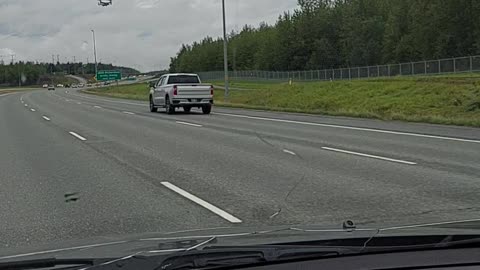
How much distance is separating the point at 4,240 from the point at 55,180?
4.08 metres

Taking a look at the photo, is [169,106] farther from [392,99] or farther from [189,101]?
[392,99]

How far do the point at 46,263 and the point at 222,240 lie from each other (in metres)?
0.94

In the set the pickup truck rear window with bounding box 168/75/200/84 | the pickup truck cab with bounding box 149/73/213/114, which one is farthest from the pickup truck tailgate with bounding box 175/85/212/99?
the pickup truck rear window with bounding box 168/75/200/84

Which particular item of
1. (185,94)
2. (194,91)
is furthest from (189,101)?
(194,91)

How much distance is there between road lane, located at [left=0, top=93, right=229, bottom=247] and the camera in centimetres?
697

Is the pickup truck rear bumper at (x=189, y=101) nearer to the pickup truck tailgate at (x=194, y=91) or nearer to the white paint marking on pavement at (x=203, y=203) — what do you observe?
the pickup truck tailgate at (x=194, y=91)

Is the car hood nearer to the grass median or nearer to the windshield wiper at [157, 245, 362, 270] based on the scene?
the windshield wiper at [157, 245, 362, 270]

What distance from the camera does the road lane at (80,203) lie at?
697 cm

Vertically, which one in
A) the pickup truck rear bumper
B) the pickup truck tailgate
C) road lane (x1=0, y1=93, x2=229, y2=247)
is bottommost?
road lane (x1=0, y1=93, x2=229, y2=247)

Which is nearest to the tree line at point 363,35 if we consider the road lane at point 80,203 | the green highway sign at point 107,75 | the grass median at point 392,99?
the green highway sign at point 107,75

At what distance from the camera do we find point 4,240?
6.60 metres

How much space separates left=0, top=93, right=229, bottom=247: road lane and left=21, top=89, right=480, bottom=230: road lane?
491 millimetres

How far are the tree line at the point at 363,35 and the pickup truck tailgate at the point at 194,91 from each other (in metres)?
51.5

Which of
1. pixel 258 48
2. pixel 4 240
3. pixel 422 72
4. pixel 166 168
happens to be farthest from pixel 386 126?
pixel 258 48
